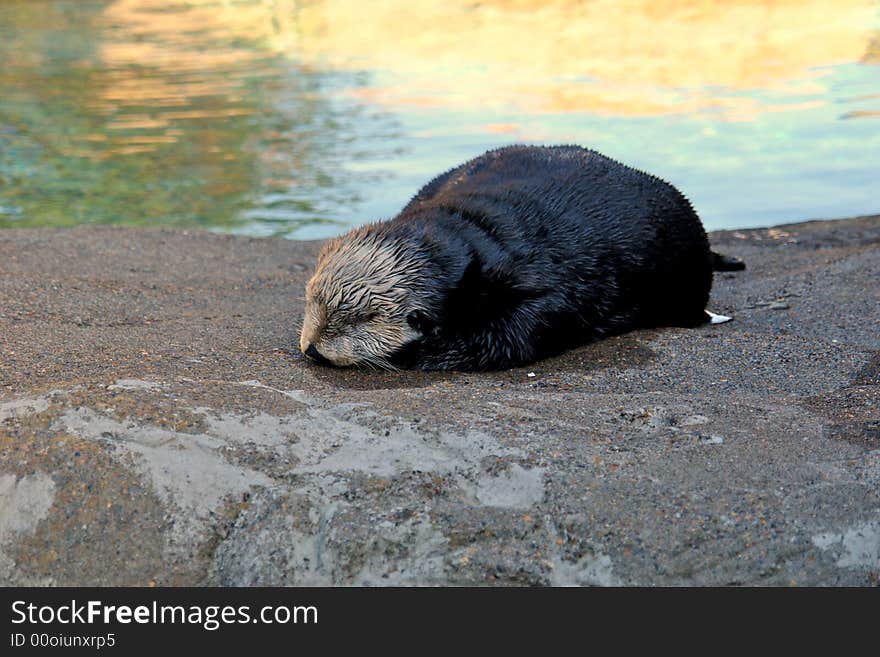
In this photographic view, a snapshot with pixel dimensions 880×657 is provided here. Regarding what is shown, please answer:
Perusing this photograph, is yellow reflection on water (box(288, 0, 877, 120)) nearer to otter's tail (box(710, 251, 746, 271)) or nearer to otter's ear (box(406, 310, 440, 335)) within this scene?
otter's tail (box(710, 251, 746, 271))

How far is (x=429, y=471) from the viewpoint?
3.35 m

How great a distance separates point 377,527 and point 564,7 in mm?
19258

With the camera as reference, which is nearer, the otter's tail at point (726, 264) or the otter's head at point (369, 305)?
the otter's head at point (369, 305)

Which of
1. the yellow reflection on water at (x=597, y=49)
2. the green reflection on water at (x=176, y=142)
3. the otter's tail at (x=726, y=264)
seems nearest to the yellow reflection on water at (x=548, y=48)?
the yellow reflection on water at (x=597, y=49)

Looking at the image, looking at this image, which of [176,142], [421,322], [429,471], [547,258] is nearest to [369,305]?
[421,322]

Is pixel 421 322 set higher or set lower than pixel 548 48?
lower

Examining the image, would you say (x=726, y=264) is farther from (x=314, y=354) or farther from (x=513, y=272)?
(x=314, y=354)

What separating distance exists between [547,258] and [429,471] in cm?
192

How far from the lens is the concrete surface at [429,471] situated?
3.05 m

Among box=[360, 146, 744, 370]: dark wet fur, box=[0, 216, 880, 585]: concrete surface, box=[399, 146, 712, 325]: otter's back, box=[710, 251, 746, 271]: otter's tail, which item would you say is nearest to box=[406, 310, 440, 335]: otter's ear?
box=[360, 146, 744, 370]: dark wet fur

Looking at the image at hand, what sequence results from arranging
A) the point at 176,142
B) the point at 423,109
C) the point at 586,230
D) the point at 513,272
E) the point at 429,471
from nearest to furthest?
1. the point at 429,471
2. the point at 513,272
3. the point at 586,230
4. the point at 176,142
5. the point at 423,109

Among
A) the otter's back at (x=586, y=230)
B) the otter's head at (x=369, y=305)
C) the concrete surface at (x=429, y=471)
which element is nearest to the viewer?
the concrete surface at (x=429, y=471)

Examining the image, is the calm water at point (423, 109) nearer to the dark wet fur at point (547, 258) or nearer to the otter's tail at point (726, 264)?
the otter's tail at point (726, 264)
